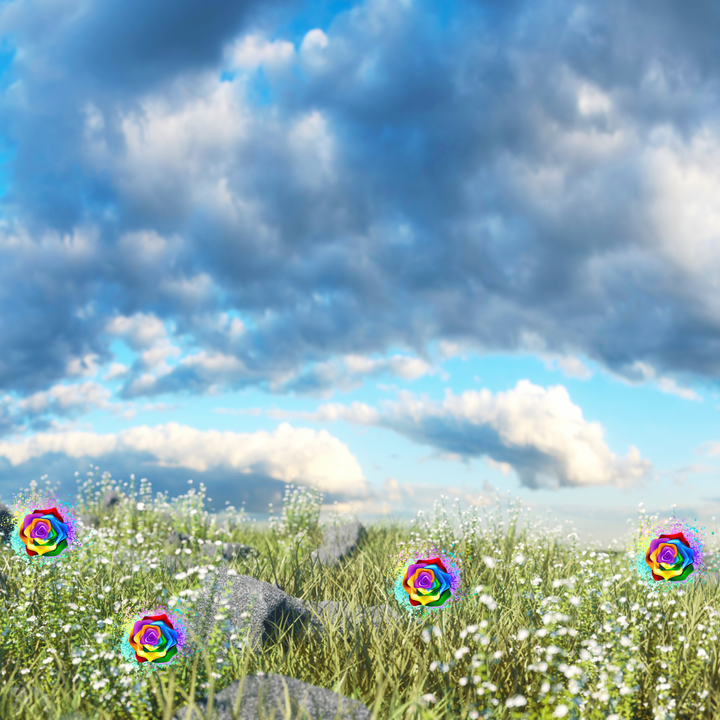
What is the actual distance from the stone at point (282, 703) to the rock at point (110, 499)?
46.4ft

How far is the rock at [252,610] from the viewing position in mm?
5945

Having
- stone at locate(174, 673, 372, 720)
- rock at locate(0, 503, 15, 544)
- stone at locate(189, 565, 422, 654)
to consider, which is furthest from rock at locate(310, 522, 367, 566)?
stone at locate(174, 673, 372, 720)

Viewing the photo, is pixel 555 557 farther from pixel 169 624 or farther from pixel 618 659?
pixel 169 624

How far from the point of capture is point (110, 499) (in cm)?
1775

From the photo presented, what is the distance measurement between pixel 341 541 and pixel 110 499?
824 cm

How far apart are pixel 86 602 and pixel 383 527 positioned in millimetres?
9037

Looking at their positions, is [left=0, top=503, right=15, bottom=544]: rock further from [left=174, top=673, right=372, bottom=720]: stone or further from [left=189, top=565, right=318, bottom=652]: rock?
[left=174, top=673, right=372, bottom=720]: stone

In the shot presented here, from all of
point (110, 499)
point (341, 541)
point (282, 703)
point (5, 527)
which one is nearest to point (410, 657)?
point (282, 703)

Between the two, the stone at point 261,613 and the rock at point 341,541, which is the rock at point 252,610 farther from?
the rock at point 341,541

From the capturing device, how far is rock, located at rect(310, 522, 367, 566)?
12195mm

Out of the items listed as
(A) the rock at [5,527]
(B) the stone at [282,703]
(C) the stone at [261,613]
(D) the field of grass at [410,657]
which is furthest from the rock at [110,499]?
(B) the stone at [282,703]

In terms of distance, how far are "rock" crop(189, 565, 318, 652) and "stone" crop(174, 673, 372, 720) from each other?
4.58ft

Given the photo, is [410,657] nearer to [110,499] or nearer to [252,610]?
[252,610]

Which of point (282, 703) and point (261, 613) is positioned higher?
point (261, 613)
